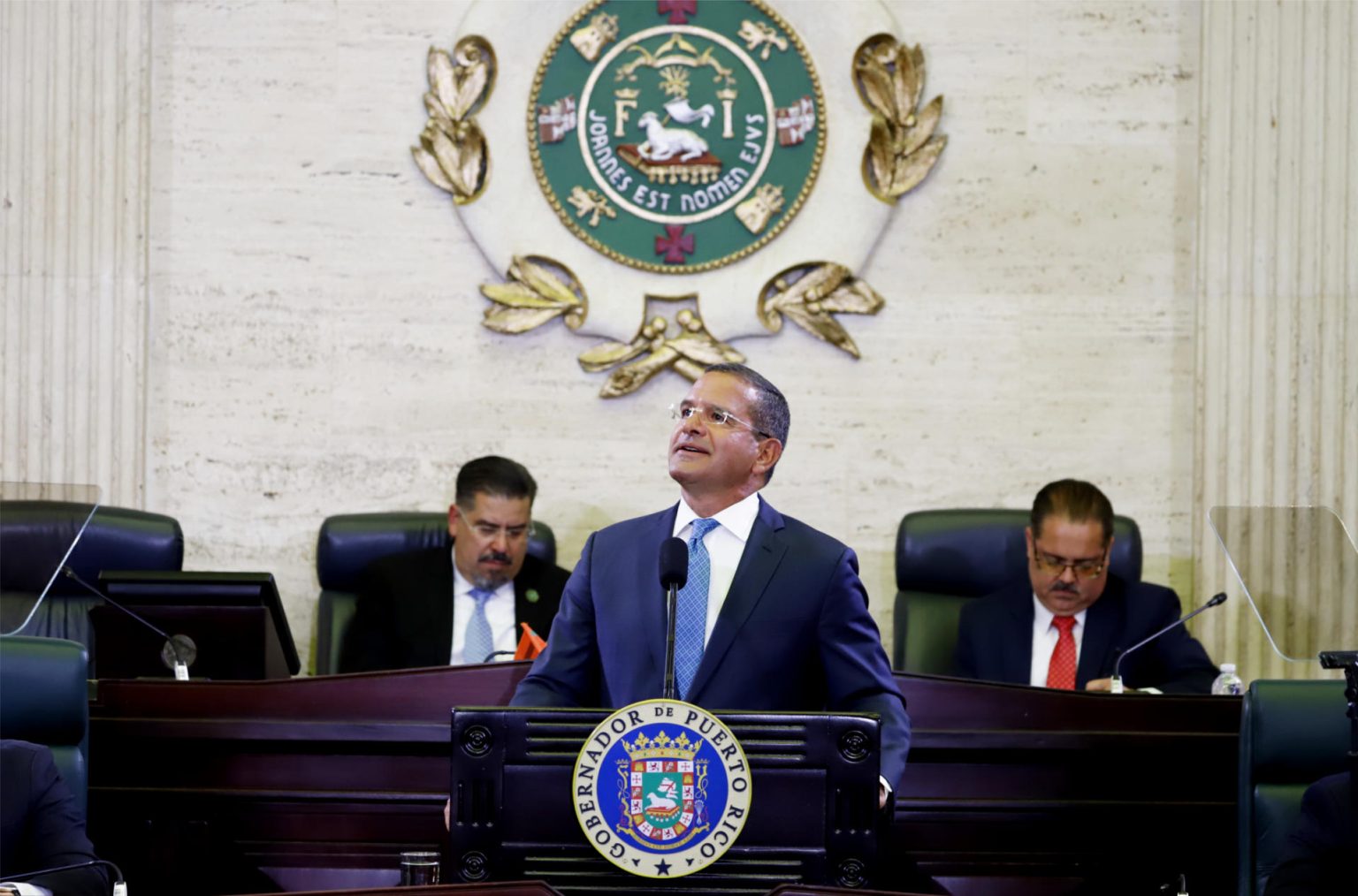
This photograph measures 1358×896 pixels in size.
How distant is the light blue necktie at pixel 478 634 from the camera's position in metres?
5.07

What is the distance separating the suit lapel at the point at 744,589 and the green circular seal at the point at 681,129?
9.04 ft

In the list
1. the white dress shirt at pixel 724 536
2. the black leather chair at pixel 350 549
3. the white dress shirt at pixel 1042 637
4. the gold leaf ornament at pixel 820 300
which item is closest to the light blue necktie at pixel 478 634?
the black leather chair at pixel 350 549

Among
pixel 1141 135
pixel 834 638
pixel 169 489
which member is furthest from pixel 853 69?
pixel 834 638

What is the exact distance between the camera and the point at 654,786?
2.44 meters

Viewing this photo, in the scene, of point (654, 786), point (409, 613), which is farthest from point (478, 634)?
point (654, 786)

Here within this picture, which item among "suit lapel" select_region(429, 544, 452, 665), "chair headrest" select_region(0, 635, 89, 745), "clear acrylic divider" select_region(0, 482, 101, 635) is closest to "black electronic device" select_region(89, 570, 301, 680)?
"clear acrylic divider" select_region(0, 482, 101, 635)

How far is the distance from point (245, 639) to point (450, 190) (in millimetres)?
2227

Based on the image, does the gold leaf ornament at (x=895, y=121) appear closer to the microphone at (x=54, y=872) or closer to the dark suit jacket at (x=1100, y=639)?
the dark suit jacket at (x=1100, y=639)

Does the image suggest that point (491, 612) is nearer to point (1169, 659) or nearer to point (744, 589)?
point (1169, 659)

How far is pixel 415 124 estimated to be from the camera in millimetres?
5953

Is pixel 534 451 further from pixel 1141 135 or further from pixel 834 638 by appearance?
pixel 834 638

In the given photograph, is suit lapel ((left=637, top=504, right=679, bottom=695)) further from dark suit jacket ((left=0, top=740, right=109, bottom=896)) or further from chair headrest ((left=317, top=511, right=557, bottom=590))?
chair headrest ((left=317, top=511, right=557, bottom=590))

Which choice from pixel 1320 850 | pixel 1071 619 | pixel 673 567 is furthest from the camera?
pixel 1071 619

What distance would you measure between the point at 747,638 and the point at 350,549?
231 centimetres
